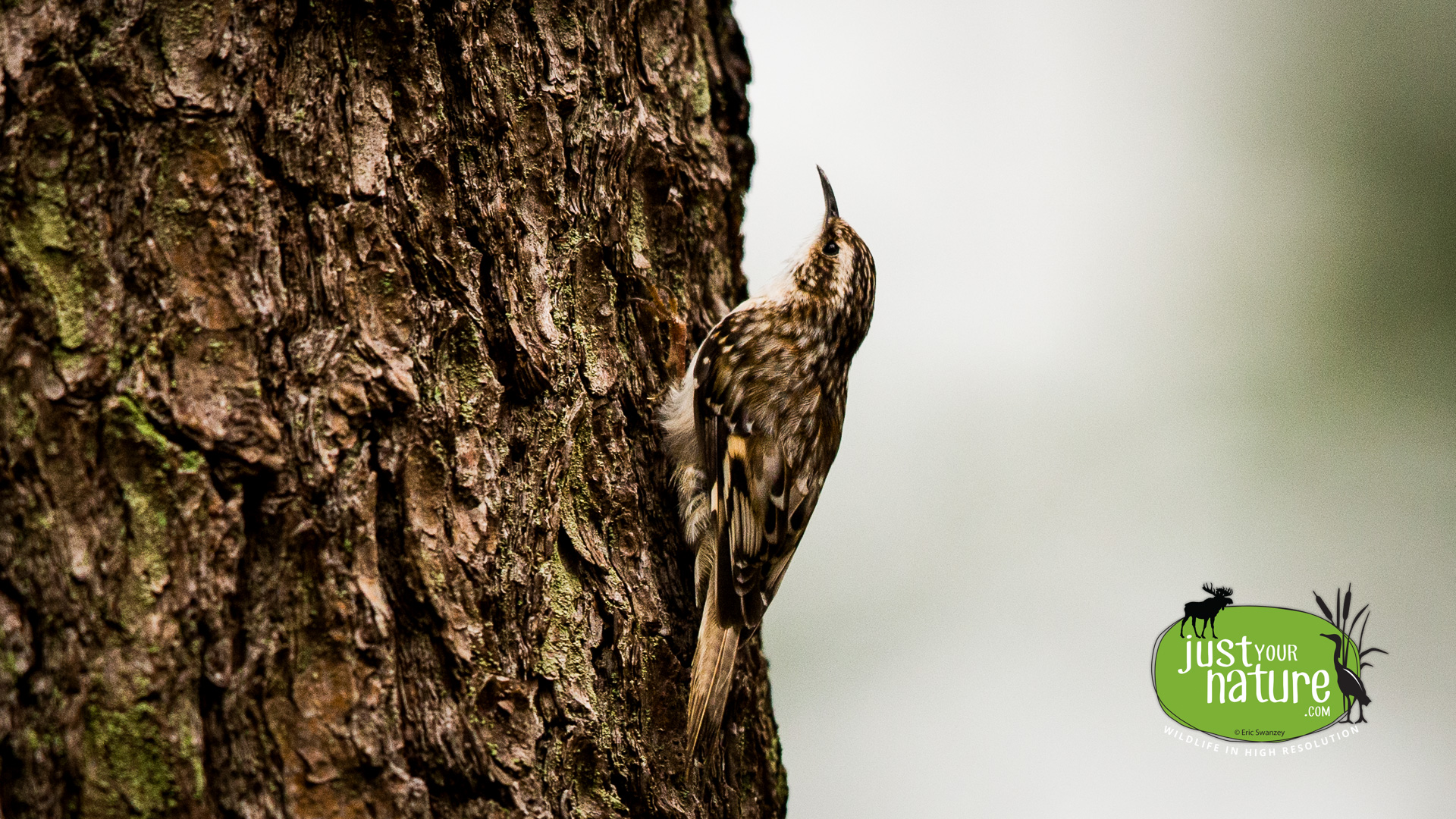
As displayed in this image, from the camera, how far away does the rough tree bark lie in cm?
131

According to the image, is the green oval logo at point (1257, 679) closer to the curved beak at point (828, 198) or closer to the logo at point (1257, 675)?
the logo at point (1257, 675)

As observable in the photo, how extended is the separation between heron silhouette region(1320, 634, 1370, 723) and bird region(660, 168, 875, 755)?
6.40 feet

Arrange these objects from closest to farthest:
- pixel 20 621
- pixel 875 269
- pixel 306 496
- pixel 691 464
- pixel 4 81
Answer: pixel 20 621, pixel 4 81, pixel 306 496, pixel 691 464, pixel 875 269

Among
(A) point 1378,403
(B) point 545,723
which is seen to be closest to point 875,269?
(B) point 545,723

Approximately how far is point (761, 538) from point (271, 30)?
148cm

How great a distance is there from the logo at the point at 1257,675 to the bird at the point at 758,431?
1442mm

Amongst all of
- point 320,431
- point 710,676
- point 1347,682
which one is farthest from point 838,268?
point 1347,682

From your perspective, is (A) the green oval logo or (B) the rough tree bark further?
(A) the green oval logo

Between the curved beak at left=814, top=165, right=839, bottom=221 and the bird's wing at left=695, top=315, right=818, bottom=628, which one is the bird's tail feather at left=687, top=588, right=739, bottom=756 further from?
the curved beak at left=814, top=165, right=839, bottom=221

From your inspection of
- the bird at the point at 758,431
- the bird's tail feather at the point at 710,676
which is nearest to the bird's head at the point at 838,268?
the bird at the point at 758,431

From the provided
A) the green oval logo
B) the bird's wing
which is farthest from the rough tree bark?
the green oval logo

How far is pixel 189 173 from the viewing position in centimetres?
149

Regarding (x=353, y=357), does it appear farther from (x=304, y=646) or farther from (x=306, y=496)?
(x=304, y=646)

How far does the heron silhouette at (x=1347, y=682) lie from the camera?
3.46 meters
